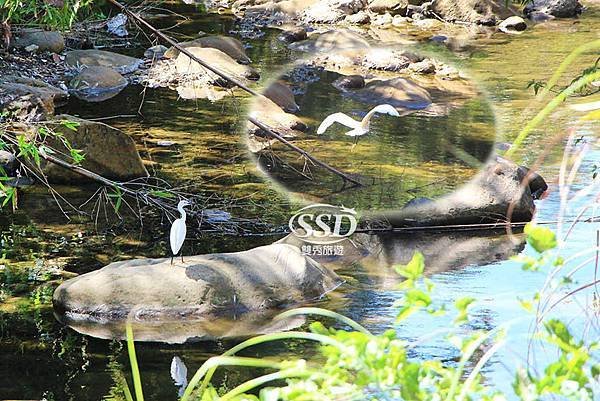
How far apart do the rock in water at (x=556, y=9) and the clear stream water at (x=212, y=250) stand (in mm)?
6476

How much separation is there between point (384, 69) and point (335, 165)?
4.81 meters

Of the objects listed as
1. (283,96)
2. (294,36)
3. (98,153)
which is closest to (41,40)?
(283,96)

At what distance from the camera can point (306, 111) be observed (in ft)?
34.0

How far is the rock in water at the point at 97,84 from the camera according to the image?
10969 millimetres

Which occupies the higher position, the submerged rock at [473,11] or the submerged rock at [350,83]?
the submerged rock at [350,83]

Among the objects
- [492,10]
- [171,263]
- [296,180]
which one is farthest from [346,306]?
[492,10]

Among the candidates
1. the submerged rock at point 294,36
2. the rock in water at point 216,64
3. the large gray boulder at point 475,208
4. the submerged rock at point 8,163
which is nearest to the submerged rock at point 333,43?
the submerged rock at point 294,36

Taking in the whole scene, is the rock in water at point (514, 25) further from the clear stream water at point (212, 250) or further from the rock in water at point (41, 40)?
the rock in water at point (41, 40)

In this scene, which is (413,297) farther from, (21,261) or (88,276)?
(21,261)

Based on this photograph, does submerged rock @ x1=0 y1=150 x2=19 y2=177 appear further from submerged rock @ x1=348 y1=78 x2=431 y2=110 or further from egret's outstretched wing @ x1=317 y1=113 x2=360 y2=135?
submerged rock @ x1=348 y1=78 x2=431 y2=110

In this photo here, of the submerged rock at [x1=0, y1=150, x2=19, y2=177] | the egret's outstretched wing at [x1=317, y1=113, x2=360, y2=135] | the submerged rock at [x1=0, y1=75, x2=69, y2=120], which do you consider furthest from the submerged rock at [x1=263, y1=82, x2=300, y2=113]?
the submerged rock at [x1=0, y1=150, x2=19, y2=177]

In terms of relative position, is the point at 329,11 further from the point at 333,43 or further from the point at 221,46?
the point at 221,46

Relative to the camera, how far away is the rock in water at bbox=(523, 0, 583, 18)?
56.2ft

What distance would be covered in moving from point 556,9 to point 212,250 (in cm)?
1249
